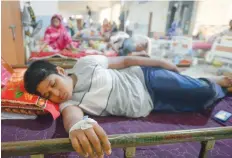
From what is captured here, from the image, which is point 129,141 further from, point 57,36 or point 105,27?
point 105,27

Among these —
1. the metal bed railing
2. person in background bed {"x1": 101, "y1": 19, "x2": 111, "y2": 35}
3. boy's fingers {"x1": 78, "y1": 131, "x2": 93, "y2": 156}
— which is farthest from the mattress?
person in background bed {"x1": 101, "y1": 19, "x2": 111, "y2": 35}

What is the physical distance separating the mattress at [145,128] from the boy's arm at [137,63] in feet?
1.25

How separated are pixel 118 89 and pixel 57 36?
203 cm

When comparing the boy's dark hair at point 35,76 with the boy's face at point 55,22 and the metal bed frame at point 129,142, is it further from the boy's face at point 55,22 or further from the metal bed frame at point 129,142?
the boy's face at point 55,22

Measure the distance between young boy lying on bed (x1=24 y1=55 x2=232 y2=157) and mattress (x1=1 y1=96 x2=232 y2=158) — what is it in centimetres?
6

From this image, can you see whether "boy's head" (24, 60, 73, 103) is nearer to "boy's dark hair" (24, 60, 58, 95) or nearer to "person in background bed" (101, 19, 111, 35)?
"boy's dark hair" (24, 60, 58, 95)

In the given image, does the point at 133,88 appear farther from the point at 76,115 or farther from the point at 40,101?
the point at 40,101

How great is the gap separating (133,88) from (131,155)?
634mm

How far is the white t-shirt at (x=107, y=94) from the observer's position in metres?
1.17

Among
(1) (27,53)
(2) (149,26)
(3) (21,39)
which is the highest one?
(2) (149,26)

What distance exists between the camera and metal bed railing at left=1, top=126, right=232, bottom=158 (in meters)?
0.57

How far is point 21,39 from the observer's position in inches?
112

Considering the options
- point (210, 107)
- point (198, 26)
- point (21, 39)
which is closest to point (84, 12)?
point (21, 39)

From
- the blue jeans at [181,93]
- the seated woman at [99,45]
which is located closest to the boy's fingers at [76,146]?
the blue jeans at [181,93]
